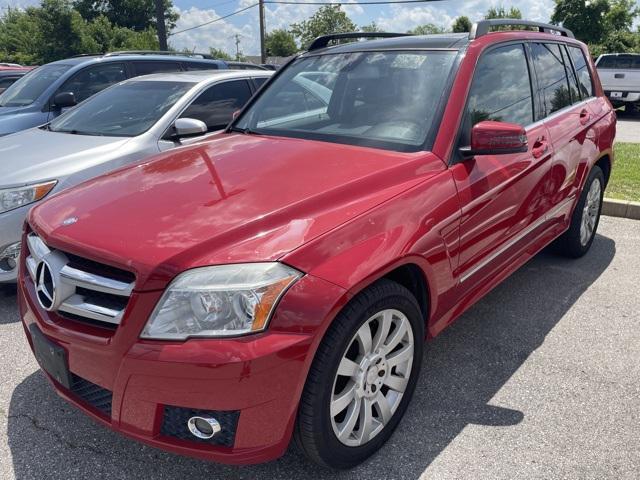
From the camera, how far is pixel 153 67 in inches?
308

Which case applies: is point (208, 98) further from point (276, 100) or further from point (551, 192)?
point (551, 192)

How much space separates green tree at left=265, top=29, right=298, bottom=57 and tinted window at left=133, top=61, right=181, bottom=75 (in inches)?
2729

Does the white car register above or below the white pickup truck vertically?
above

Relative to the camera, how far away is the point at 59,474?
2.29 metres

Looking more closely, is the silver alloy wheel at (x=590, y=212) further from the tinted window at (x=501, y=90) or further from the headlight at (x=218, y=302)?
the headlight at (x=218, y=302)

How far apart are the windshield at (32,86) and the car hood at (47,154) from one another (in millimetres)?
2478

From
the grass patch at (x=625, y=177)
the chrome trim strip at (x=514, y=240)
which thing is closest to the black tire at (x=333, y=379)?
the chrome trim strip at (x=514, y=240)

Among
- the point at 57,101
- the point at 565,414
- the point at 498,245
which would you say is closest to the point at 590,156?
the point at 498,245

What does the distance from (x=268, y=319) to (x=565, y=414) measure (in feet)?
5.61

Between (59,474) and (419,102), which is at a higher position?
(419,102)

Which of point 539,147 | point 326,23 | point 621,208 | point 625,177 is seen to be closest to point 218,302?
point 539,147

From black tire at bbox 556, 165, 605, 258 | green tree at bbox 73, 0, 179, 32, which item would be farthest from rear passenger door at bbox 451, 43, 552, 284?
green tree at bbox 73, 0, 179, 32

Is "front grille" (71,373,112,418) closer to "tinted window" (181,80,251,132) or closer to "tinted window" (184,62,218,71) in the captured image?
"tinted window" (181,80,251,132)

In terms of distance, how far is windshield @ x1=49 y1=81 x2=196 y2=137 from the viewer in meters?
4.88
